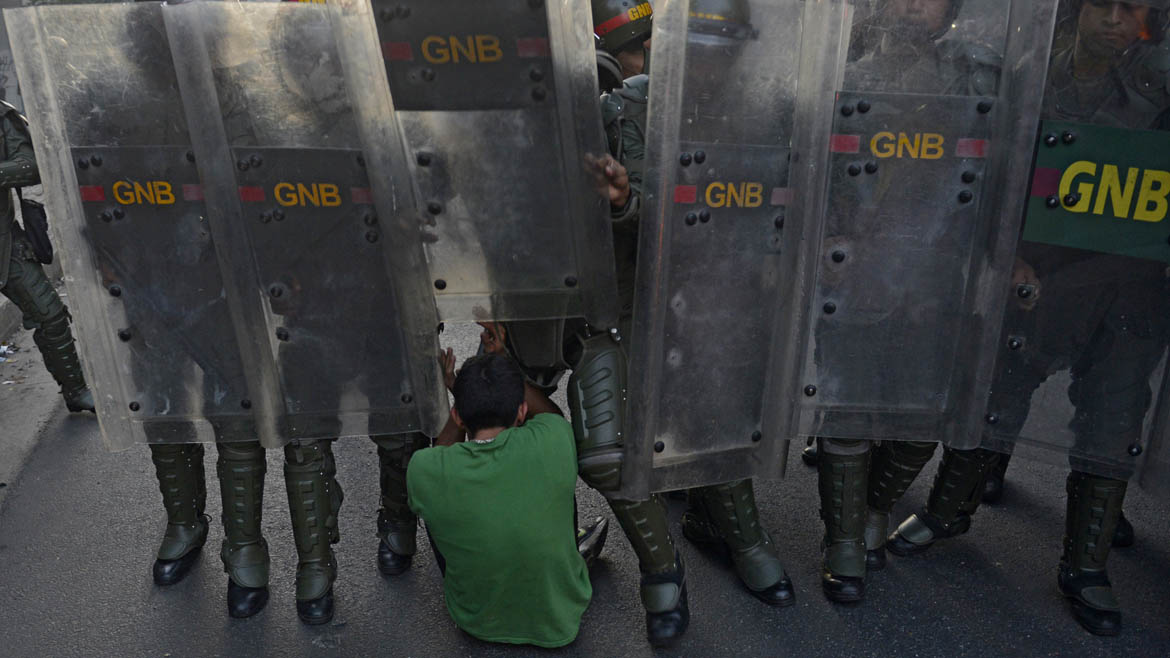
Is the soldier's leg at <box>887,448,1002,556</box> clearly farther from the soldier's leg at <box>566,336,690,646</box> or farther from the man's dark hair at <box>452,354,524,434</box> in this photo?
the man's dark hair at <box>452,354,524,434</box>

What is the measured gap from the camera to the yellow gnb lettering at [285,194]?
2.36 meters

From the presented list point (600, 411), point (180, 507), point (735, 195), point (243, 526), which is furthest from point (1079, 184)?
point (180, 507)

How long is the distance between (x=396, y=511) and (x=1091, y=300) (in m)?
2.16

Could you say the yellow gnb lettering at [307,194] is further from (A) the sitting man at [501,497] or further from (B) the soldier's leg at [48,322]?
(B) the soldier's leg at [48,322]

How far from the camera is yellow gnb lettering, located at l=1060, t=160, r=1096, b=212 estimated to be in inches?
89.7

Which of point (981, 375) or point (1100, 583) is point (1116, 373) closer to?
point (981, 375)

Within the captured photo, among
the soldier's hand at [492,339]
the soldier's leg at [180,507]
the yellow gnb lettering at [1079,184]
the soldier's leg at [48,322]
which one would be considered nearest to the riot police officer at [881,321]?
the yellow gnb lettering at [1079,184]

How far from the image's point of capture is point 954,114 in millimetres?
2322

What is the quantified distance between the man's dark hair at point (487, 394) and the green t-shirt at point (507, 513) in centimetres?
6

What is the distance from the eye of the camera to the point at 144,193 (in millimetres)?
2373

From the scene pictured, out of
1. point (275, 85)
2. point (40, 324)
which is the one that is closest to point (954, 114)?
point (275, 85)

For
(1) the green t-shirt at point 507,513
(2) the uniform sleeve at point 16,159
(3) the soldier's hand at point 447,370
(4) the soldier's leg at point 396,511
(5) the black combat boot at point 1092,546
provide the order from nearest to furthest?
1. (1) the green t-shirt at point 507,513
2. (3) the soldier's hand at point 447,370
3. (5) the black combat boot at point 1092,546
4. (4) the soldier's leg at point 396,511
5. (2) the uniform sleeve at point 16,159

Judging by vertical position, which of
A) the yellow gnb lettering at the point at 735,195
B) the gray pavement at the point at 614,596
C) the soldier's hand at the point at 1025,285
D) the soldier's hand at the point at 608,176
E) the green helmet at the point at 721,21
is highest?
the green helmet at the point at 721,21

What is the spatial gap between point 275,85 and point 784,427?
5.15 ft
